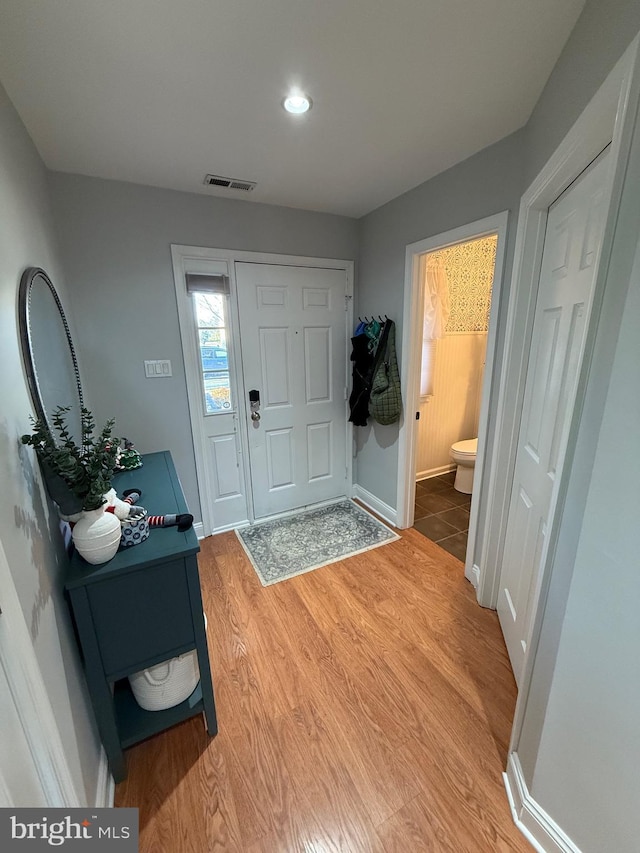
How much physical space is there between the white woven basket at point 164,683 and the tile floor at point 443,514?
1749 millimetres

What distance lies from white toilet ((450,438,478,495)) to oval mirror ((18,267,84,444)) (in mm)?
2869

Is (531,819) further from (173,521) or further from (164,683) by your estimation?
(173,521)

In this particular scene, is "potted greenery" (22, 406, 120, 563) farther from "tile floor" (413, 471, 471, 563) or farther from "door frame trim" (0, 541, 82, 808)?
"tile floor" (413, 471, 471, 563)

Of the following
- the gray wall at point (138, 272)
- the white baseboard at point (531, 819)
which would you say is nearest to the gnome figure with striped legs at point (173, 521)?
the gray wall at point (138, 272)

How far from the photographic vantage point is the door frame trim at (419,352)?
167cm

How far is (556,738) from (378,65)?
212 centimetres

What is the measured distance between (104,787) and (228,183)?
→ 2715 millimetres

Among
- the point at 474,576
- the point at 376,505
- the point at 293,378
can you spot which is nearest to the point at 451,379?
the point at 376,505

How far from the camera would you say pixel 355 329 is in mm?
2746

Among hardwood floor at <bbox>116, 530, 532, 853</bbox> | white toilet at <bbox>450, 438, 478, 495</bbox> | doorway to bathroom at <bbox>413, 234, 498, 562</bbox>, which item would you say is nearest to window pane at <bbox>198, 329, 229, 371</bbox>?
hardwood floor at <bbox>116, 530, 532, 853</bbox>

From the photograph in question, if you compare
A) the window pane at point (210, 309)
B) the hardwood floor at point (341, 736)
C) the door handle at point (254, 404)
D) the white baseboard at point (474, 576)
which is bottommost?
the hardwood floor at point (341, 736)

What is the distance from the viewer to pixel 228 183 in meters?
1.96

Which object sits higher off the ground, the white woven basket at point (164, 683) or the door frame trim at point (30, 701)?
the door frame trim at point (30, 701)

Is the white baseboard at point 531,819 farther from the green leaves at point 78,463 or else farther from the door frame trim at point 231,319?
the door frame trim at point 231,319
